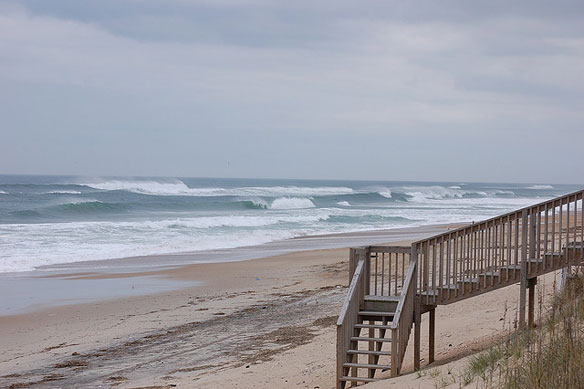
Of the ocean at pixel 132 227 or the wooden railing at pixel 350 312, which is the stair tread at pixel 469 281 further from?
the ocean at pixel 132 227

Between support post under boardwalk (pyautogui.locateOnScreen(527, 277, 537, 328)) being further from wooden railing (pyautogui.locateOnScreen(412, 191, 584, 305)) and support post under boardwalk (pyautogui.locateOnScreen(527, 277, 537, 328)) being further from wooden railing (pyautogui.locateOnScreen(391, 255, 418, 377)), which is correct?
wooden railing (pyautogui.locateOnScreen(391, 255, 418, 377))

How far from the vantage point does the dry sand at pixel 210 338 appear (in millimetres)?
10547

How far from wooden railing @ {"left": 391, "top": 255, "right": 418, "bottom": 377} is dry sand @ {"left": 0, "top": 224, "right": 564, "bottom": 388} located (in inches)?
22.1

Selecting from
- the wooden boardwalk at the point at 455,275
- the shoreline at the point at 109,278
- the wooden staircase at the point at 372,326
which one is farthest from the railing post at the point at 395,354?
the shoreline at the point at 109,278

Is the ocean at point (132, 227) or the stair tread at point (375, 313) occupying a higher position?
the stair tread at point (375, 313)

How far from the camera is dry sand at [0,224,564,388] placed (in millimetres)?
10547

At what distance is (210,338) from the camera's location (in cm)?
1325

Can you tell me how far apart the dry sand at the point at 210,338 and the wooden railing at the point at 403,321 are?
→ 561mm

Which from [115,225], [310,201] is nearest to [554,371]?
[115,225]

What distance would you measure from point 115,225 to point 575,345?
114 feet

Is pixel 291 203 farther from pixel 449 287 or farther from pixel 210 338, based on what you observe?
pixel 449 287

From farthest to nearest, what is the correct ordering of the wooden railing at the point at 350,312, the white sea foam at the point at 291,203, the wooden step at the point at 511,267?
the white sea foam at the point at 291,203 → the wooden step at the point at 511,267 → the wooden railing at the point at 350,312

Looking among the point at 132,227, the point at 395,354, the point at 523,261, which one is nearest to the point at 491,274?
the point at 523,261

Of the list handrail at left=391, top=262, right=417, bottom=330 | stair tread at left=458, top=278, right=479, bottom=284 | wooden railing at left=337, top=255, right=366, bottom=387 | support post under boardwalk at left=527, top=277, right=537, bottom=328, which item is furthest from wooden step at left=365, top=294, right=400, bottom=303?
support post under boardwalk at left=527, top=277, right=537, bottom=328
